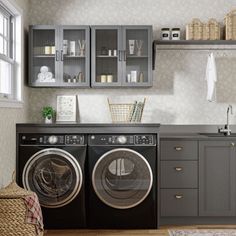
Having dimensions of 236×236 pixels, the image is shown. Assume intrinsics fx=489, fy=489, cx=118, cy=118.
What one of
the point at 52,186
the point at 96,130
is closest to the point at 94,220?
the point at 52,186

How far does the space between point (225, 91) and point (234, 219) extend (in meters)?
1.44

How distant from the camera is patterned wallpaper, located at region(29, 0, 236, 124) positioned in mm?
5492

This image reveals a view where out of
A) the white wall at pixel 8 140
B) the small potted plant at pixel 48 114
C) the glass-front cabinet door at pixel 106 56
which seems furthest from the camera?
the small potted plant at pixel 48 114

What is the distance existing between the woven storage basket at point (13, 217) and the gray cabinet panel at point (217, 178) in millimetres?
1866

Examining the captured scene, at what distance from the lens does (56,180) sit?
15.5 feet

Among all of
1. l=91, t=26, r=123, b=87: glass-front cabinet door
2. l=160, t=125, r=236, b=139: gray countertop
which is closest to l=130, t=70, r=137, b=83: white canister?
l=91, t=26, r=123, b=87: glass-front cabinet door

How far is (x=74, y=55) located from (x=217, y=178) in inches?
77.2

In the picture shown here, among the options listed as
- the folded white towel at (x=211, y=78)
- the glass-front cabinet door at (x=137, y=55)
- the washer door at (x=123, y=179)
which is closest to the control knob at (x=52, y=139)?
the washer door at (x=123, y=179)

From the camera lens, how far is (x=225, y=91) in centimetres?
549

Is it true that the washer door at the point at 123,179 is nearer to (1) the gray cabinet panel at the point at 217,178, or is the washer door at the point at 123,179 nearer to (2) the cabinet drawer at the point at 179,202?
(2) the cabinet drawer at the point at 179,202

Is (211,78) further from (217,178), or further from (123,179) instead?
(123,179)

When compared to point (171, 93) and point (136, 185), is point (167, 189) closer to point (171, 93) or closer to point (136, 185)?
point (136, 185)

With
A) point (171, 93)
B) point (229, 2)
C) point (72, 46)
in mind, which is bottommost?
point (171, 93)

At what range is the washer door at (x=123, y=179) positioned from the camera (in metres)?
4.72
